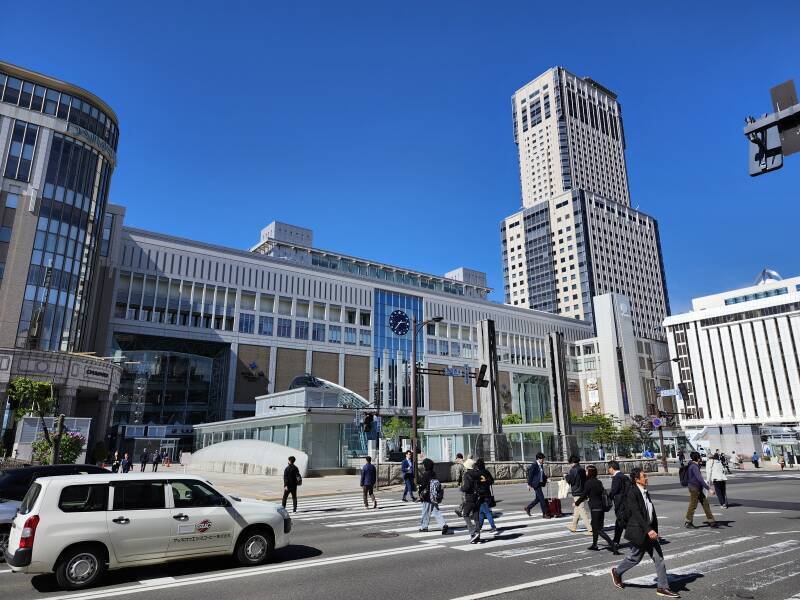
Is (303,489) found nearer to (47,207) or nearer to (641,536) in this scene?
(641,536)

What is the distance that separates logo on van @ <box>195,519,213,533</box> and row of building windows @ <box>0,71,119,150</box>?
54.3 meters

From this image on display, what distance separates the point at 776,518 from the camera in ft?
47.9

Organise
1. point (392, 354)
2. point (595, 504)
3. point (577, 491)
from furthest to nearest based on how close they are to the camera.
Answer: point (392, 354)
point (577, 491)
point (595, 504)

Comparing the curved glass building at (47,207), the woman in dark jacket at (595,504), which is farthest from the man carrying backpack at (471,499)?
the curved glass building at (47,207)

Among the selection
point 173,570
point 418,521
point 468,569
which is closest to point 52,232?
point 418,521

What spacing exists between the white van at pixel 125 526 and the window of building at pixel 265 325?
6109 cm

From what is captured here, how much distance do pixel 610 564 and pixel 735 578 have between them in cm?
193

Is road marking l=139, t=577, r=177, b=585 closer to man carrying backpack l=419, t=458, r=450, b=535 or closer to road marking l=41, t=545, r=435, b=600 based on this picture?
road marking l=41, t=545, r=435, b=600

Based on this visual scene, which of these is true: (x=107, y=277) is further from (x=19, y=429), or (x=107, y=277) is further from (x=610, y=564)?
(x=610, y=564)

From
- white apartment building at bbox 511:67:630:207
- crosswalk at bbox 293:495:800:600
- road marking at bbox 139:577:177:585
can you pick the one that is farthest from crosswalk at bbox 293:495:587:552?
white apartment building at bbox 511:67:630:207

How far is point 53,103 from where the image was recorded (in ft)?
163

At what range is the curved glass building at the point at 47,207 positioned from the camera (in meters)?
45.1

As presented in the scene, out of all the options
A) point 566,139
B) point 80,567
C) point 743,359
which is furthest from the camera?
point 566,139

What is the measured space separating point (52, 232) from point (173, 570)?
4873 centimetres
